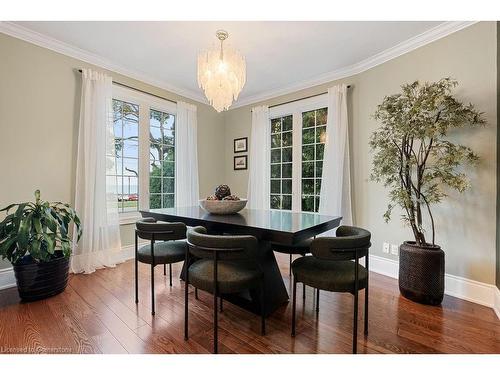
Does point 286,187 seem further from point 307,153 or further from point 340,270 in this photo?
point 340,270

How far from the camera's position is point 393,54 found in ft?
9.44

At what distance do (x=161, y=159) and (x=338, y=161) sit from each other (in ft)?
9.02

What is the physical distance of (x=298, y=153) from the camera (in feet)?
13.0

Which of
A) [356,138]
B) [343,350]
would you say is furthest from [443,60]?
[343,350]

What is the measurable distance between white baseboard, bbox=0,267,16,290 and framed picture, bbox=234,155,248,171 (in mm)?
3436

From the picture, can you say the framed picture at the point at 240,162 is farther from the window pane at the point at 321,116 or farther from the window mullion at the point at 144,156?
the window mullion at the point at 144,156

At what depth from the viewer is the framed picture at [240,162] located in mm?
4672

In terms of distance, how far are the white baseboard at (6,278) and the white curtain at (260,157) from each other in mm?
3179

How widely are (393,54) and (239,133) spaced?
272cm

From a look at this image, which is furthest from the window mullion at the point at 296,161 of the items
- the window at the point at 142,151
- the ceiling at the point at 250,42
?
the window at the point at 142,151

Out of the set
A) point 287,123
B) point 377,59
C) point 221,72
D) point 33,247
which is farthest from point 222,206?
point 377,59

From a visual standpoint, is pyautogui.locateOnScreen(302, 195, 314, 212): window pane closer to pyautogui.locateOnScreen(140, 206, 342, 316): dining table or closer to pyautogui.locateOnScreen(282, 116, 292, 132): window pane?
pyautogui.locateOnScreen(282, 116, 292, 132): window pane

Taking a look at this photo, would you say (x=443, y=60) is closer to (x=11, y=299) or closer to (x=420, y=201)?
(x=420, y=201)

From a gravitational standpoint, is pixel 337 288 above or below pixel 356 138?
below
